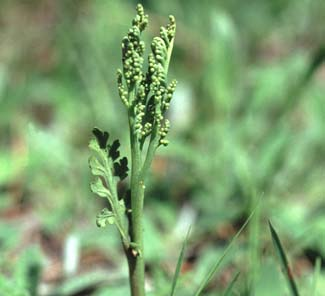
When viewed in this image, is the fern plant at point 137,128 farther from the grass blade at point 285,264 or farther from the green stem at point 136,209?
the grass blade at point 285,264

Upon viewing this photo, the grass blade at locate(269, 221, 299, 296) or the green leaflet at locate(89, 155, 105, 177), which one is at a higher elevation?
the green leaflet at locate(89, 155, 105, 177)

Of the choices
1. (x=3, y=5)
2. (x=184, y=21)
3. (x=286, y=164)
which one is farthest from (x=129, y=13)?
(x=286, y=164)

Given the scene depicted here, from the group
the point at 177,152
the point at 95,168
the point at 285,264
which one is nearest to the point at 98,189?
the point at 95,168

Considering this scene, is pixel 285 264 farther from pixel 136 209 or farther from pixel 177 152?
pixel 177 152

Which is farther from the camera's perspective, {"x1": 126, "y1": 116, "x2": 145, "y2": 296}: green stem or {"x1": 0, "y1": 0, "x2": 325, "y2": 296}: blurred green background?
{"x1": 0, "y1": 0, "x2": 325, "y2": 296}: blurred green background

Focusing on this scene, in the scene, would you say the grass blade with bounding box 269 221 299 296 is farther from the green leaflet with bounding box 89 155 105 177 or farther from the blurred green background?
the green leaflet with bounding box 89 155 105 177

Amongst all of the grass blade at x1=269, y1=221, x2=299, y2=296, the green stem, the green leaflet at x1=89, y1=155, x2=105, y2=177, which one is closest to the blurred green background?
the grass blade at x1=269, y1=221, x2=299, y2=296
